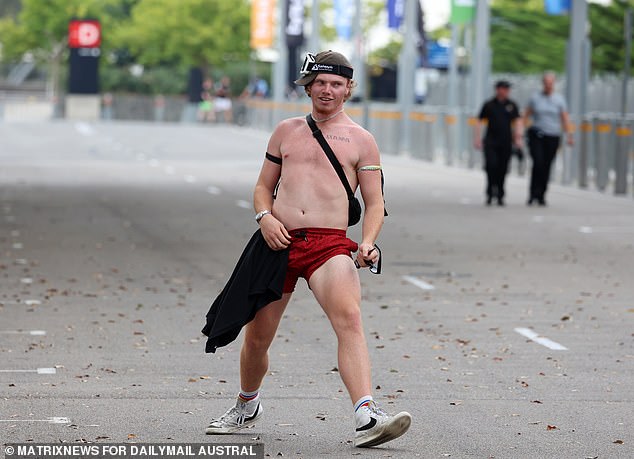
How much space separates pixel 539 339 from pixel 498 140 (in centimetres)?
1421

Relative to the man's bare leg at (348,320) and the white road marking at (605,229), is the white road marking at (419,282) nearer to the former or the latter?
the white road marking at (605,229)

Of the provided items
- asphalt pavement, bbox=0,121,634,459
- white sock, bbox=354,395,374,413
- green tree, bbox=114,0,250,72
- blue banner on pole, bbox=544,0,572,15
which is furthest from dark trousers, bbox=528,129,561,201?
green tree, bbox=114,0,250,72

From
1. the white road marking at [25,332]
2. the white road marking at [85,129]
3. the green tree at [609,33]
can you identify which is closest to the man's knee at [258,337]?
the white road marking at [25,332]

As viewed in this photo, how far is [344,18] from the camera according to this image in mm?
59625

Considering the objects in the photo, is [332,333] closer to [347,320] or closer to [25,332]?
[25,332]

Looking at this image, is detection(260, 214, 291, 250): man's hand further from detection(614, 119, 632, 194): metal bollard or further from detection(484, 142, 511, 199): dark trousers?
detection(614, 119, 632, 194): metal bollard

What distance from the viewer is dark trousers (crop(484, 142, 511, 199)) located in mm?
25656

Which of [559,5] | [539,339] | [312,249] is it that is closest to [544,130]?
[559,5]

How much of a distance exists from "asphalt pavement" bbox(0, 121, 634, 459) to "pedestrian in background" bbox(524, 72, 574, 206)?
56 cm

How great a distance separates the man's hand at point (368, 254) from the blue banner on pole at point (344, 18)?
169 ft

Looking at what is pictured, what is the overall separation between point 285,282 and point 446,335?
4063 millimetres

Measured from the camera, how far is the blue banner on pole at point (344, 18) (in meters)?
59.3

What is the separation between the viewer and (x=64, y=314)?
42.3 feet

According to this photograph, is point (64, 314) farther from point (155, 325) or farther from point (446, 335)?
point (446, 335)
